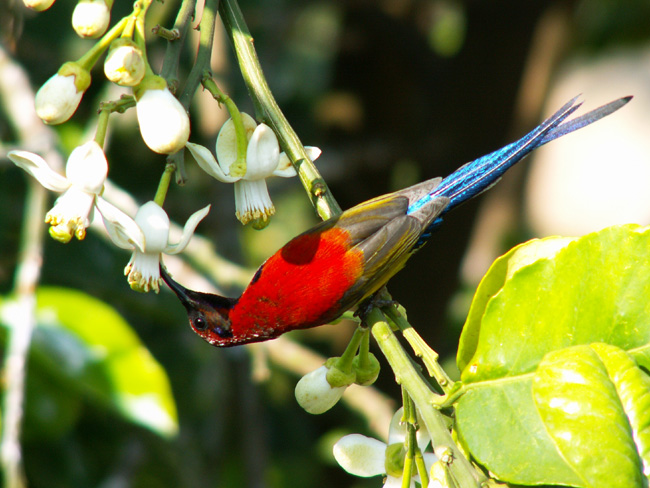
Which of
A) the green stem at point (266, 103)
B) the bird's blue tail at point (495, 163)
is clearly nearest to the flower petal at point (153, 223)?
the green stem at point (266, 103)

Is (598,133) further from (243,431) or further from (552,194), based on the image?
(243,431)

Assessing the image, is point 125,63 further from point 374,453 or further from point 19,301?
point 19,301

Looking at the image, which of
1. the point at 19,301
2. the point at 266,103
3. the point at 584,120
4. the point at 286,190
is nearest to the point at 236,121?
the point at 266,103

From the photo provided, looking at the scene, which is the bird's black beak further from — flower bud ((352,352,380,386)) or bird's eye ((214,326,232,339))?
flower bud ((352,352,380,386))

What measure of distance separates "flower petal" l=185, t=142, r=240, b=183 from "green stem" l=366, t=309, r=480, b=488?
1.24 ft

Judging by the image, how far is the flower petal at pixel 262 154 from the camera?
1187mm

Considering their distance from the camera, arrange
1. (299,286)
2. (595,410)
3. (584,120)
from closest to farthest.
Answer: (595,410) < (584,120) < (299,286)

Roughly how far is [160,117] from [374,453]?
25.2 inches

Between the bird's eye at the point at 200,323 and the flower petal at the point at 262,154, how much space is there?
1.60 ft

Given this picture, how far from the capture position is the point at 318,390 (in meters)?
1.29

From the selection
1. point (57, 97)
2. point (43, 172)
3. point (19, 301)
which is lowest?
point (19, 301)

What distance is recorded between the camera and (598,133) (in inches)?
536

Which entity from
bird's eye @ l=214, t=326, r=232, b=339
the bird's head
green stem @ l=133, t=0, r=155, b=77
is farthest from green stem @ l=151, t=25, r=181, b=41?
bird's eye @ l=214, t=326, r=232, b=339

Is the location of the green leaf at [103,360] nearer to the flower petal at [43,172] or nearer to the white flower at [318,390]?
the white flower at [318,390]
